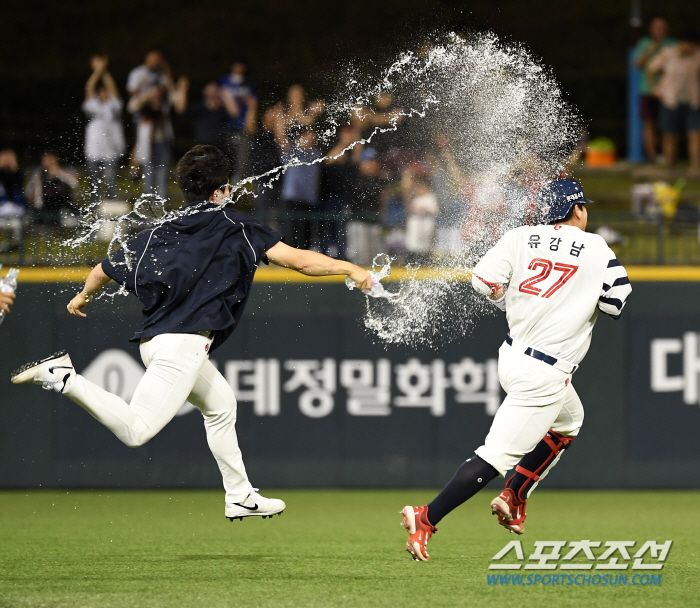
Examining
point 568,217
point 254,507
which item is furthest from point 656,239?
point 254,507

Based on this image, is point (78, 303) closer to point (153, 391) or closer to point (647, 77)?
point (153, 391)

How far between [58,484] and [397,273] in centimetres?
309

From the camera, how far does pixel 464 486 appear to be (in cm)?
526

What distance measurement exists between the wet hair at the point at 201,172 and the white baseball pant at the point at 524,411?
5.61 feet

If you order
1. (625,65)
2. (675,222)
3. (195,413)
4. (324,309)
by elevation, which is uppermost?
(625,65)

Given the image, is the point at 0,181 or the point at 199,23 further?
the point at 199,23

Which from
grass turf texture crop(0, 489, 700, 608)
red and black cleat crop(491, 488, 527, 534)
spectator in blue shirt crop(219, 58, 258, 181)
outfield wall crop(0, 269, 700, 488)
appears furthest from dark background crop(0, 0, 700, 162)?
red and black cleat crop(491, 488, 527, 534)

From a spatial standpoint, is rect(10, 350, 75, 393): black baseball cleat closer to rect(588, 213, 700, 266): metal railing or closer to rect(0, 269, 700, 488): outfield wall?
rect(0, 269, 700, 488): outfield wall

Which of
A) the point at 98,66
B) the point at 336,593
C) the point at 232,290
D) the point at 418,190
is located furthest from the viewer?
the point at 98,66

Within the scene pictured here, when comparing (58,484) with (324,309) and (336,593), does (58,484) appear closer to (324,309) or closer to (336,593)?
(324,309)

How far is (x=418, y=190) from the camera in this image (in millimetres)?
8398

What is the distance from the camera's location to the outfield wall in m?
8.45

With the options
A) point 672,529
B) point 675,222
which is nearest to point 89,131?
point 675,222

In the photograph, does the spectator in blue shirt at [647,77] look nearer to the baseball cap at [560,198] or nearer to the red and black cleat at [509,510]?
the baseball cap at [560,198]
